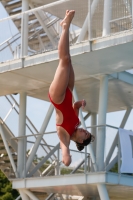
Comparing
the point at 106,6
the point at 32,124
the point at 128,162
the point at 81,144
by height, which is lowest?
the point at 81,144

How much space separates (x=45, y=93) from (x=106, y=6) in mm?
6700

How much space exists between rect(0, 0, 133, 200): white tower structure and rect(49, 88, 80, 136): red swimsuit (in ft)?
25.3

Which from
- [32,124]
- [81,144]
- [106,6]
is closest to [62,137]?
[81,144]

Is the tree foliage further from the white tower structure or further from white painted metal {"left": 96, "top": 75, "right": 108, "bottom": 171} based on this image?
white painted metal {"left": 96, "top": 75, "right": 108, "bottom": 171}

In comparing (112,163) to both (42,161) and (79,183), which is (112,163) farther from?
(42,161)

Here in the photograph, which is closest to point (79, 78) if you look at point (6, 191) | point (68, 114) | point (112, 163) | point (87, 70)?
point (87, 70)

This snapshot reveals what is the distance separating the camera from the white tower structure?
1755cm

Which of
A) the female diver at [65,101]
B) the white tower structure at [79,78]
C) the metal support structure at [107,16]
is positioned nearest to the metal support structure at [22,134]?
the white tower structure at [79,78]

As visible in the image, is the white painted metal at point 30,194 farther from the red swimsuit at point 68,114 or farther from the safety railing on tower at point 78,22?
the red swimsuit at point 68,114

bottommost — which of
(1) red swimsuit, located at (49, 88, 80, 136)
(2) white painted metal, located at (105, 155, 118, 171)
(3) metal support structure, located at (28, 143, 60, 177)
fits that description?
(1) red swimsuit, located at (49, 88, 80, 136)

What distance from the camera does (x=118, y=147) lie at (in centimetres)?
1905

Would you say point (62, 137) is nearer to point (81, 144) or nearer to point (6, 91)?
point (81, 144)

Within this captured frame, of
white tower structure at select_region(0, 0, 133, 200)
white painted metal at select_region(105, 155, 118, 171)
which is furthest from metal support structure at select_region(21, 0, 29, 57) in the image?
white painted metal at select_region(105, 155, 118, 171)

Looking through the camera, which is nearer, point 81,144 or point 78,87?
point 81,144
